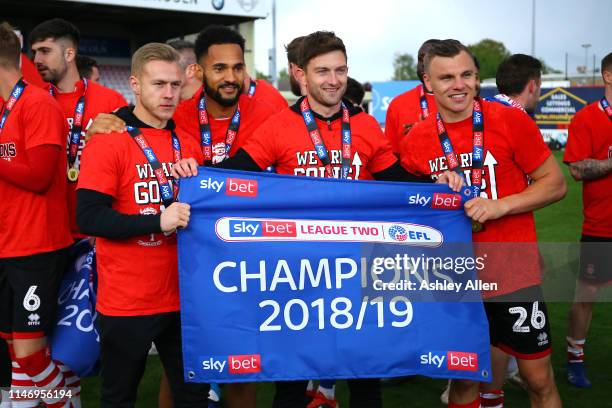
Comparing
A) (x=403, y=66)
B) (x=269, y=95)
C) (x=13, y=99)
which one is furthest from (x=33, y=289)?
(x=403, y=66)

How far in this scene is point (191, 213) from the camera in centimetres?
328

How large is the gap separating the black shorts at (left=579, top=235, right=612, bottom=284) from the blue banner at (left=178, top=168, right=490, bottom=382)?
224cm

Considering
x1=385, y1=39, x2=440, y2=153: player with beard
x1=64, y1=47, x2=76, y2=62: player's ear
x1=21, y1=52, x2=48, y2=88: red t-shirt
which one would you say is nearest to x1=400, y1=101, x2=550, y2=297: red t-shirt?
x1=385, y1=39, x2=440, y2=153: player with beard

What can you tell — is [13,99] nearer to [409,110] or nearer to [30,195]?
[30,195]

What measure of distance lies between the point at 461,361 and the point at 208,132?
1.83 metres

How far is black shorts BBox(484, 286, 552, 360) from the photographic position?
3484 millimetres

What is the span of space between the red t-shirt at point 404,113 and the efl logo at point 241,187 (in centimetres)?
230

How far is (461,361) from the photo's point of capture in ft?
11.1

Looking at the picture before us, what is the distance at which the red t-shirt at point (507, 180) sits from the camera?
3527 mm

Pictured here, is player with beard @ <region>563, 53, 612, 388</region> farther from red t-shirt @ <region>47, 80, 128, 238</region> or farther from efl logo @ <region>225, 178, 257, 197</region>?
red t-shirt @ <region>47, 80, 128, 238</region>

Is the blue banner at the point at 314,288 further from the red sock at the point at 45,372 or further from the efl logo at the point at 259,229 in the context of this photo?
the red sock at the point at 45,372

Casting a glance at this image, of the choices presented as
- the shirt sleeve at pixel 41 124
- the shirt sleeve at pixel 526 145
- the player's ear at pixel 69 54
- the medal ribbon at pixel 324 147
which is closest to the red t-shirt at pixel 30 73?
the player's ear at pixel 69 54

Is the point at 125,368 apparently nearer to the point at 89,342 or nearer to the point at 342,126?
the point at 89,342

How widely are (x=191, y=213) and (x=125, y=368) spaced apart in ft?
2.58
